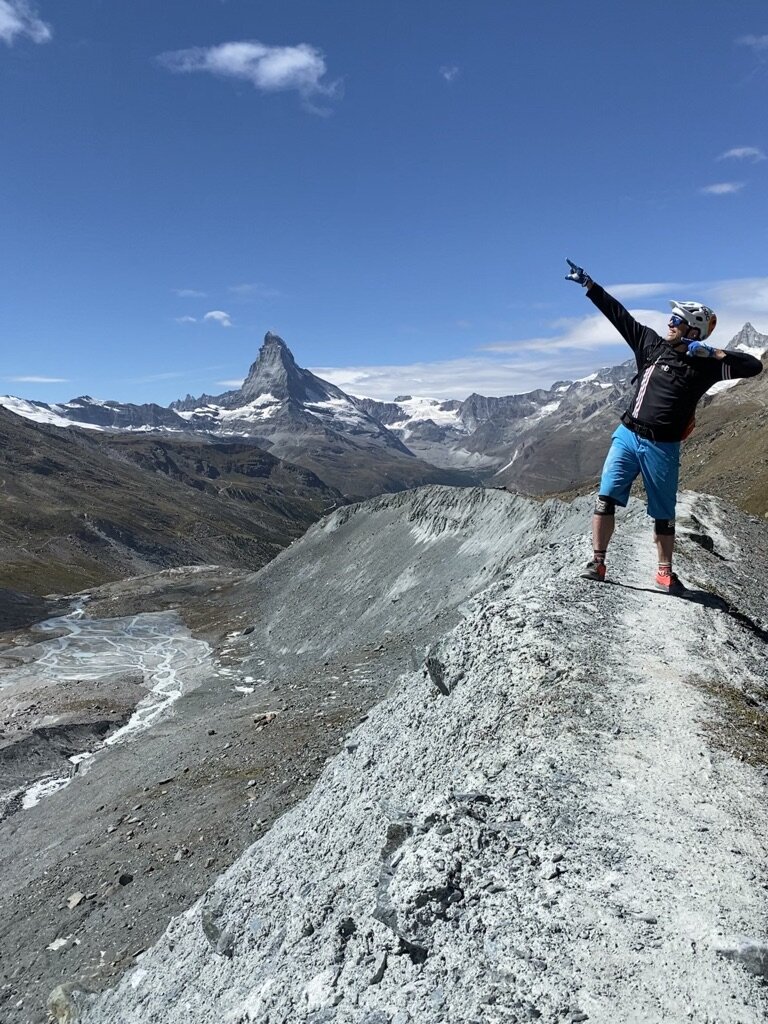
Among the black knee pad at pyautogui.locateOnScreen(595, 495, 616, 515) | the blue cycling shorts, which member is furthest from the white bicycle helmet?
the black knee pad at pyautogui.locateOnScreen(595, 495, 616, 515)

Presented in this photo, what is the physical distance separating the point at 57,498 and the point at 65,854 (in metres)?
190

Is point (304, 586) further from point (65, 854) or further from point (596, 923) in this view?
point (596, 923)

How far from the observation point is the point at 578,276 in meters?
11.2

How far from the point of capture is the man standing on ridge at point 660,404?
412 inches

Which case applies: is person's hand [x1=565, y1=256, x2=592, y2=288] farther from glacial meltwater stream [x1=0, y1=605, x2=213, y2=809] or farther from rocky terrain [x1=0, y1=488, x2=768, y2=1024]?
glacial meltwater stream [x1=0, y1=605, x2=213, y2=809]

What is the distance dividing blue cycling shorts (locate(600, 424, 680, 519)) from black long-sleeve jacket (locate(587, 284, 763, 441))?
190mm

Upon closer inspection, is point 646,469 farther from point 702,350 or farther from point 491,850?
point 491,850

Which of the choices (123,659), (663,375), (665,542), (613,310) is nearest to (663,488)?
(665,542)

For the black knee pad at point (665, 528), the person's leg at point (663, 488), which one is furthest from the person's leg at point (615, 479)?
the black knee pad at point (665, 528)

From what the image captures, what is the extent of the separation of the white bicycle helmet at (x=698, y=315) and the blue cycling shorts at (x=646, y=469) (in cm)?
189

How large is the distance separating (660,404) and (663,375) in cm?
48

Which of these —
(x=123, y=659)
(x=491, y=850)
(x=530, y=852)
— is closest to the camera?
(x=530, y=852)

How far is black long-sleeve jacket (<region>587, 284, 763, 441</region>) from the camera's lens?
10312 mm

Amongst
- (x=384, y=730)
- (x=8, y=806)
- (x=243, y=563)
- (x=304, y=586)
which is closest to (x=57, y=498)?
(x=243, y=563)
